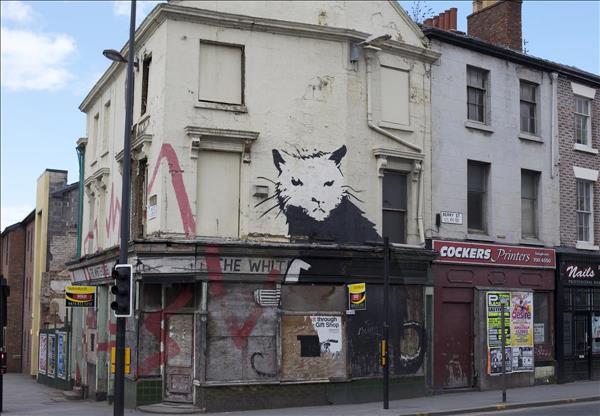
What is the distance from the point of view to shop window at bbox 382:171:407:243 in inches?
850

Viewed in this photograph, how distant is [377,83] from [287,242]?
17.2ft

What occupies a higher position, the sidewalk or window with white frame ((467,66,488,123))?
window with white frame ((467,66,488,123))

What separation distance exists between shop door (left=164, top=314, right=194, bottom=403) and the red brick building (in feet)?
82.9

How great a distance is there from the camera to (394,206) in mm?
21781

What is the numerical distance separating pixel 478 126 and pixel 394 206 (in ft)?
13.1

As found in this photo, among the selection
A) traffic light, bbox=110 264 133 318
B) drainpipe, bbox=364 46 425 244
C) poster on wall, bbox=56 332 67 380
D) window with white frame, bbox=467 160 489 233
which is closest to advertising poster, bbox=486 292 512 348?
window with white frame, bbox=467 160 489 233

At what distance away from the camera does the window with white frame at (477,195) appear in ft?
76.7

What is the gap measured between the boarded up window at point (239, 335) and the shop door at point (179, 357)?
2.02 ft

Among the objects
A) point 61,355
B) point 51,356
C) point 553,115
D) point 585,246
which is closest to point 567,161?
point 553,115

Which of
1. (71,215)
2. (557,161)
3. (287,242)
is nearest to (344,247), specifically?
(287,242)

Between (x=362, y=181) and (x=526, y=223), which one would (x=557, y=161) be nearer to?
(x=526, y=223)

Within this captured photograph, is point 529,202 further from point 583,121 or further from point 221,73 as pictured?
point 221,73

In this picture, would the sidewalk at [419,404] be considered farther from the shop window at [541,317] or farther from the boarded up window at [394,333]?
the shop window at [541,317]

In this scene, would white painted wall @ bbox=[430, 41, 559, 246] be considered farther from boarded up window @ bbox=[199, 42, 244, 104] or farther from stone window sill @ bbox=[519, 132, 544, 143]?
boarded up window @ bbox=[199, 42, 244, 104]
